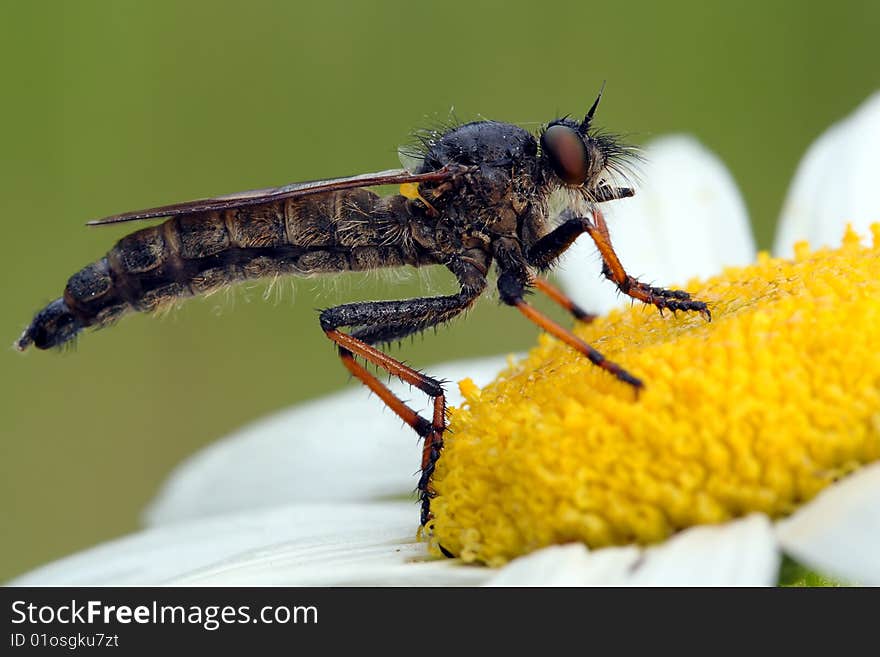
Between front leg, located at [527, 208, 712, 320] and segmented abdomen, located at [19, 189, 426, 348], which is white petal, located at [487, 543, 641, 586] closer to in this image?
front leg, located at [527, 208, 712, 320]

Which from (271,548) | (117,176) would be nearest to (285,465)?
(271,548)

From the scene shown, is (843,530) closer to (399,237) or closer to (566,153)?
(566,153)

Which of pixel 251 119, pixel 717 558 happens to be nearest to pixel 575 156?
pixel 717 558

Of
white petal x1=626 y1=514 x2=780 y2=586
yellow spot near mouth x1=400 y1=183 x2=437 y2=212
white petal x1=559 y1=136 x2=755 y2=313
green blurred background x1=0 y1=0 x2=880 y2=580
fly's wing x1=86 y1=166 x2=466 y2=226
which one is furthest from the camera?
green blurred background x1=0 y1=0 x2=880 y2=580

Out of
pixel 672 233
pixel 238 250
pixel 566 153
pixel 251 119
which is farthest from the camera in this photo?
pixel 251 119

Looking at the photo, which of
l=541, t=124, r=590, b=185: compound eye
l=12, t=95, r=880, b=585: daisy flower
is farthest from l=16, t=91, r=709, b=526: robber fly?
l=12, t=95, r=880, b=585: daisy flower

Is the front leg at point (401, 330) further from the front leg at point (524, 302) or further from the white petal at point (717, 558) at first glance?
the white petal at point (717, 558)
